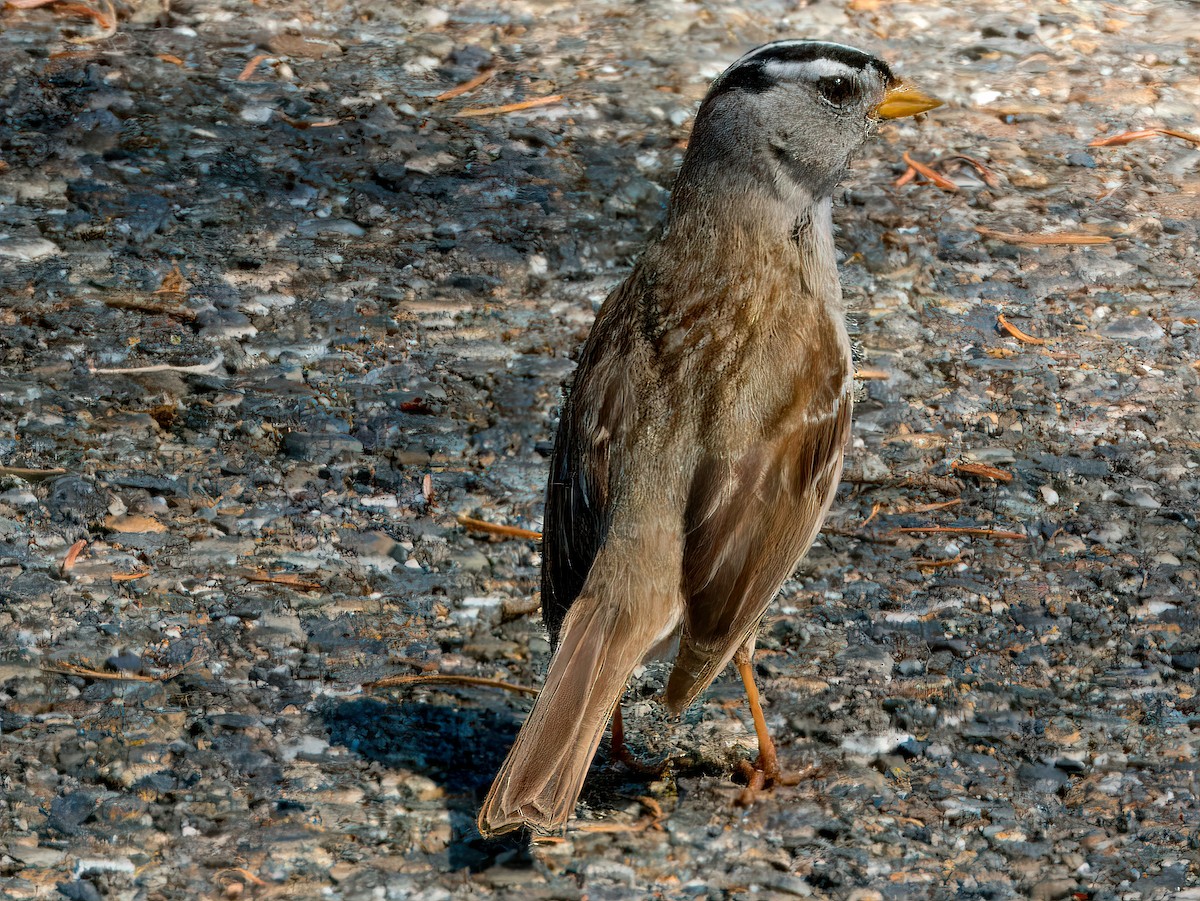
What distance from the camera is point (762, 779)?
4.03 metres

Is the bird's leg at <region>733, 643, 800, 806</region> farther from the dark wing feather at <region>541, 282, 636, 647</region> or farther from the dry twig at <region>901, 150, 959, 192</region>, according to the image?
the dry twig at <region>901, 150, 959, 192</region>

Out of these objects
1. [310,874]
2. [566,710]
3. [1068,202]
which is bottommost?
[310,874]

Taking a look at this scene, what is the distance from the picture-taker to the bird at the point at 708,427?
3564mm

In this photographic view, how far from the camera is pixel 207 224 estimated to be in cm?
641

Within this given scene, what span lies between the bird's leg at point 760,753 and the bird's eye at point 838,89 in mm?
1648

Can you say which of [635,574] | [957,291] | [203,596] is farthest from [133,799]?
[957,291]

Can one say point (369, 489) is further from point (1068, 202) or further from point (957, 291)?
point (1068, 202)

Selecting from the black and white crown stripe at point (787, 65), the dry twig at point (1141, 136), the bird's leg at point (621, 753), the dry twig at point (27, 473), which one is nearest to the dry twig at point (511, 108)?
the dry twig at point (1141, 136)

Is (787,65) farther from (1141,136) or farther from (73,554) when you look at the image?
(1141,136)

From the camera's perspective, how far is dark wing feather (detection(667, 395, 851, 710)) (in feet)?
12.2

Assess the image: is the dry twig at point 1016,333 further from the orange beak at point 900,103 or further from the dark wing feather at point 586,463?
the dark wing feather at point 586,463

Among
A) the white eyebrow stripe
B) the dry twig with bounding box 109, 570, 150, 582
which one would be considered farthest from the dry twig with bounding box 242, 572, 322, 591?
the white eyebrow stripe

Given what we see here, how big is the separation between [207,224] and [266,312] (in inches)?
29.2

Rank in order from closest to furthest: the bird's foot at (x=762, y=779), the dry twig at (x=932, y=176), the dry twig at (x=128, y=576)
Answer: the bird's foot at (x=762, y=779) → the dry twig at (x=128, y=576) → the dry twig at (x=932, y=176)
